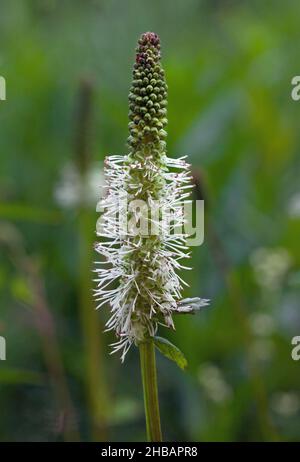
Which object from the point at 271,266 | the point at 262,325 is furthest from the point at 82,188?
the point at 262,325

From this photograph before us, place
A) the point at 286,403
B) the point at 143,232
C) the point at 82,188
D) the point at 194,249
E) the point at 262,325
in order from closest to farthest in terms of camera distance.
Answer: the point at 143,232 → the point at 286,403 → the point at 82,188 → the point at 262,325 → the point at 194,249

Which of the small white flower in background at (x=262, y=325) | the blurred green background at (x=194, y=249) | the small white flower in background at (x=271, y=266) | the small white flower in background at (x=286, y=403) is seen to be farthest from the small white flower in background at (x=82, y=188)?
the small white flower in background at (x=286, y=403)

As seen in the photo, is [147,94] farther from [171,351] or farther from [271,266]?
[271,266]

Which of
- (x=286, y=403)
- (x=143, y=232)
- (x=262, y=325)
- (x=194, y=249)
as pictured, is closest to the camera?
(x=143, y=232)

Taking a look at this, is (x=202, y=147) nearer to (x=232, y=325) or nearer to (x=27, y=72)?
(x=232, y=325)

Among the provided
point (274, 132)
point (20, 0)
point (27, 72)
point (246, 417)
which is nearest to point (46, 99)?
point (27, 72)

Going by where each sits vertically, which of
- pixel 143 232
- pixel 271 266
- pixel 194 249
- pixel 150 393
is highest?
pixel 194 249
